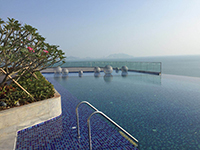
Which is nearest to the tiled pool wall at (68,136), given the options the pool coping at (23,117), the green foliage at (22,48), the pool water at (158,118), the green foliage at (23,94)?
the pool coping at (23,117)

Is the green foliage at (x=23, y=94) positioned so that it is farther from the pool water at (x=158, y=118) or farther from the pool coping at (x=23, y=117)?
the pool water at (x=158, y=118)

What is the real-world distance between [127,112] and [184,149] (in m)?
3.05

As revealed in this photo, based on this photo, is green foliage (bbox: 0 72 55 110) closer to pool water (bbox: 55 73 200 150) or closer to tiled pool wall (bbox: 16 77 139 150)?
tiled pool wall (bbox: 16 77 139 150)

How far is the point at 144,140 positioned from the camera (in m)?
4.73

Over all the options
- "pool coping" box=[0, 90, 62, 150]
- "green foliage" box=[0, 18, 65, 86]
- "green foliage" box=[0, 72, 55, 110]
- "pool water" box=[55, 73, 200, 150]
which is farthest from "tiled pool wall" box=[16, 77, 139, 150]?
"green foliage" box=[0, 18, 65, 86]

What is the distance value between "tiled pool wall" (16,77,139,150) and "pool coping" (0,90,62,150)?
191 mm

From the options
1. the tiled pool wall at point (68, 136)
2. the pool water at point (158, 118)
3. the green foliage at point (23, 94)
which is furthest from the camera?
the green foliage at point (23, 94)

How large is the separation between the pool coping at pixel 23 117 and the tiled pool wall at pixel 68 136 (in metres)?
0.19

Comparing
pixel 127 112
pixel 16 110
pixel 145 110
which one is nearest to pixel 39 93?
pixel 16 110

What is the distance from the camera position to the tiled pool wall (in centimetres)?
440

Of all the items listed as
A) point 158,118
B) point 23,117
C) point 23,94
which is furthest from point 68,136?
point 158,118

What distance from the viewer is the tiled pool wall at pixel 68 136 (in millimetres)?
4398

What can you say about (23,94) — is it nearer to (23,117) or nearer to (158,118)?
(23,117)

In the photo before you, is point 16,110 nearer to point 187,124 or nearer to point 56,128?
point 56,128
